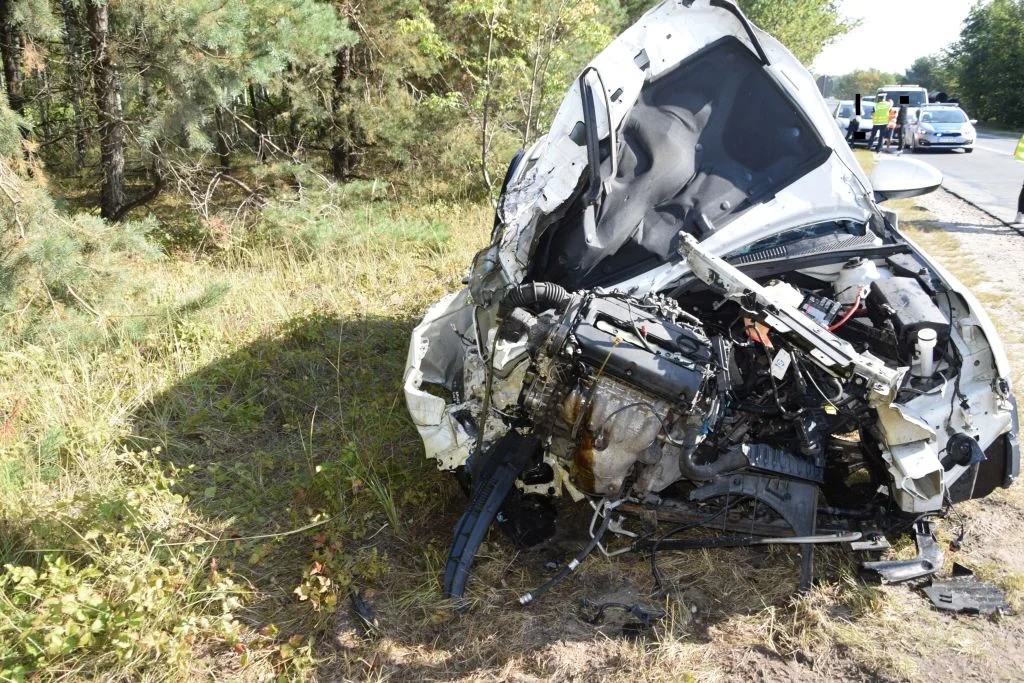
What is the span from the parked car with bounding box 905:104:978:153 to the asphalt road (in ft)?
0.73

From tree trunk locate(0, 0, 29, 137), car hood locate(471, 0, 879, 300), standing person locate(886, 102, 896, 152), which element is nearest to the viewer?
car hood locate(471, 0, 879, 300)

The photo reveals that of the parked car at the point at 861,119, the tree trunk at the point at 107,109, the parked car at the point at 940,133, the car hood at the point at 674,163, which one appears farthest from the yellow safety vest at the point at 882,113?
the tree trunk at the point at 107,109

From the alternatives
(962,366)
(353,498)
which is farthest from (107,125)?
(962,366)

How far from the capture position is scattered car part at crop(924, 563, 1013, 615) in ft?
9.33

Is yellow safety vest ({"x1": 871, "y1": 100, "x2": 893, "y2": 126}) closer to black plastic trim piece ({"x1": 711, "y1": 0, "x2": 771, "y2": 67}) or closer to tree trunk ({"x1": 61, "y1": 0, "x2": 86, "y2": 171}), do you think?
black plastic trim piece ({"x1": 711, "y1": 0, "x2": 771, "y2": 67})

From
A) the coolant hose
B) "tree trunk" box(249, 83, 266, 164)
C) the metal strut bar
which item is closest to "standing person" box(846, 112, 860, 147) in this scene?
"tree trunk" box(249, 83, 266, 164)

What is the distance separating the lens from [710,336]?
3.12 meters

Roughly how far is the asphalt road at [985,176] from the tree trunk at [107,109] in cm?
1030

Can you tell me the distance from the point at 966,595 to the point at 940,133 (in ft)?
60.6

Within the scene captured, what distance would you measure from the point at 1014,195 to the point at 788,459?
10433mm

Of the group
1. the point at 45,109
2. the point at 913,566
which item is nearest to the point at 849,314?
the point at 913,566

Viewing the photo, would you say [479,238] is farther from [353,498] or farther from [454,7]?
[353,498]

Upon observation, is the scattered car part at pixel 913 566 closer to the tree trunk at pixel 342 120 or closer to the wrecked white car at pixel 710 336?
the wrecked white car at pixel 710 336

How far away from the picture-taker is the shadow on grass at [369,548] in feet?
9.21
